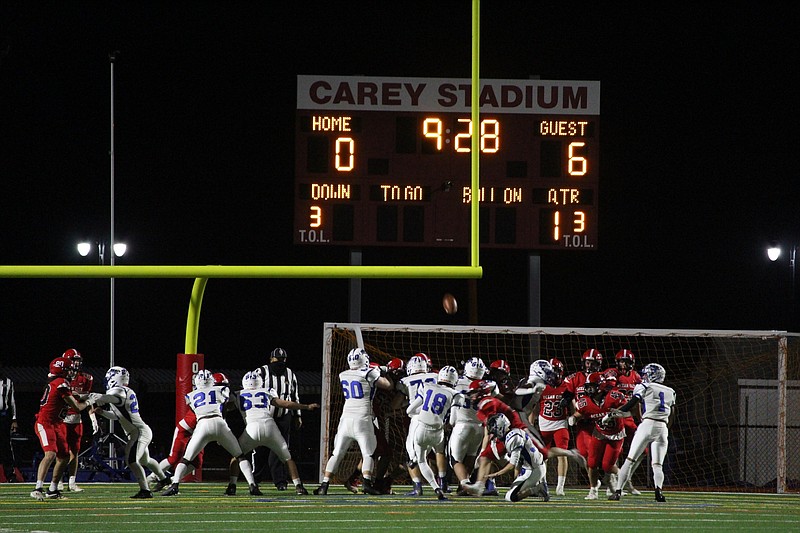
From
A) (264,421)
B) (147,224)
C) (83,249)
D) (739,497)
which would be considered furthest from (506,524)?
(147,224)

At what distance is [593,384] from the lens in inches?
515

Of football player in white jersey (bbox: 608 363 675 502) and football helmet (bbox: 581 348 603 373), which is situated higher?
football helmet (bbox: 581 348 603 373)

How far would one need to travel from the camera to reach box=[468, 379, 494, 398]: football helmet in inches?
471

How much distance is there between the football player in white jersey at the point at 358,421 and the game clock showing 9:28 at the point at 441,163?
5.16m

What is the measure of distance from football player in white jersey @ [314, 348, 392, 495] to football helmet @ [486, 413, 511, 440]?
1029mm

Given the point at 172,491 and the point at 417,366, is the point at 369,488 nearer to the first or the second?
the point at 417,366

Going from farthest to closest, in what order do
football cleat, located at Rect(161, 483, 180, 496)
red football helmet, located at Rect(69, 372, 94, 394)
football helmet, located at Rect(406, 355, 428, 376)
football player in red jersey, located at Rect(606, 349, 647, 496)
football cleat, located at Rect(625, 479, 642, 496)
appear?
football cleat, located at Rect(625, 479, 642, 496) → football player in red jersey, located at Rect(606, 349, 647, 496) → red football helmet, located at Rect(69, 372, 94, 394) → football helmet, located at Rect(406, 355, 428, 376) → football cleat, located at Rect(161, 483, 180, 496)

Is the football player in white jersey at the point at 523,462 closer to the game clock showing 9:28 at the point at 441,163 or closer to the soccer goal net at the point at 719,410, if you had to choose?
the soccer goal net at the point at 719,410

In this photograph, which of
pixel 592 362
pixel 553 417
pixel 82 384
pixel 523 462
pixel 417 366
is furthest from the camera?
pixel 553 417

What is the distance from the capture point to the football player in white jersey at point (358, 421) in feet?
39.2

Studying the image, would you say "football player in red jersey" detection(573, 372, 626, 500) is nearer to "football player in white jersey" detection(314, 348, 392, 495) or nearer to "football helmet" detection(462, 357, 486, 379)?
"football helmet" detection(462, 357, 486, 379)

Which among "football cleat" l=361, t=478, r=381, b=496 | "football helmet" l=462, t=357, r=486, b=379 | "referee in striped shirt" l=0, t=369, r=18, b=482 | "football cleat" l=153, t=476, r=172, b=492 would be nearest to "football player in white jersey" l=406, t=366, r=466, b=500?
"football helmet" l=462, t=357, r=486, b=379

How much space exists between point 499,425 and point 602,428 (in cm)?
141

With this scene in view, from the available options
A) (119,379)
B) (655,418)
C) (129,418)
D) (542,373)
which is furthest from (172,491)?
(655,418)
